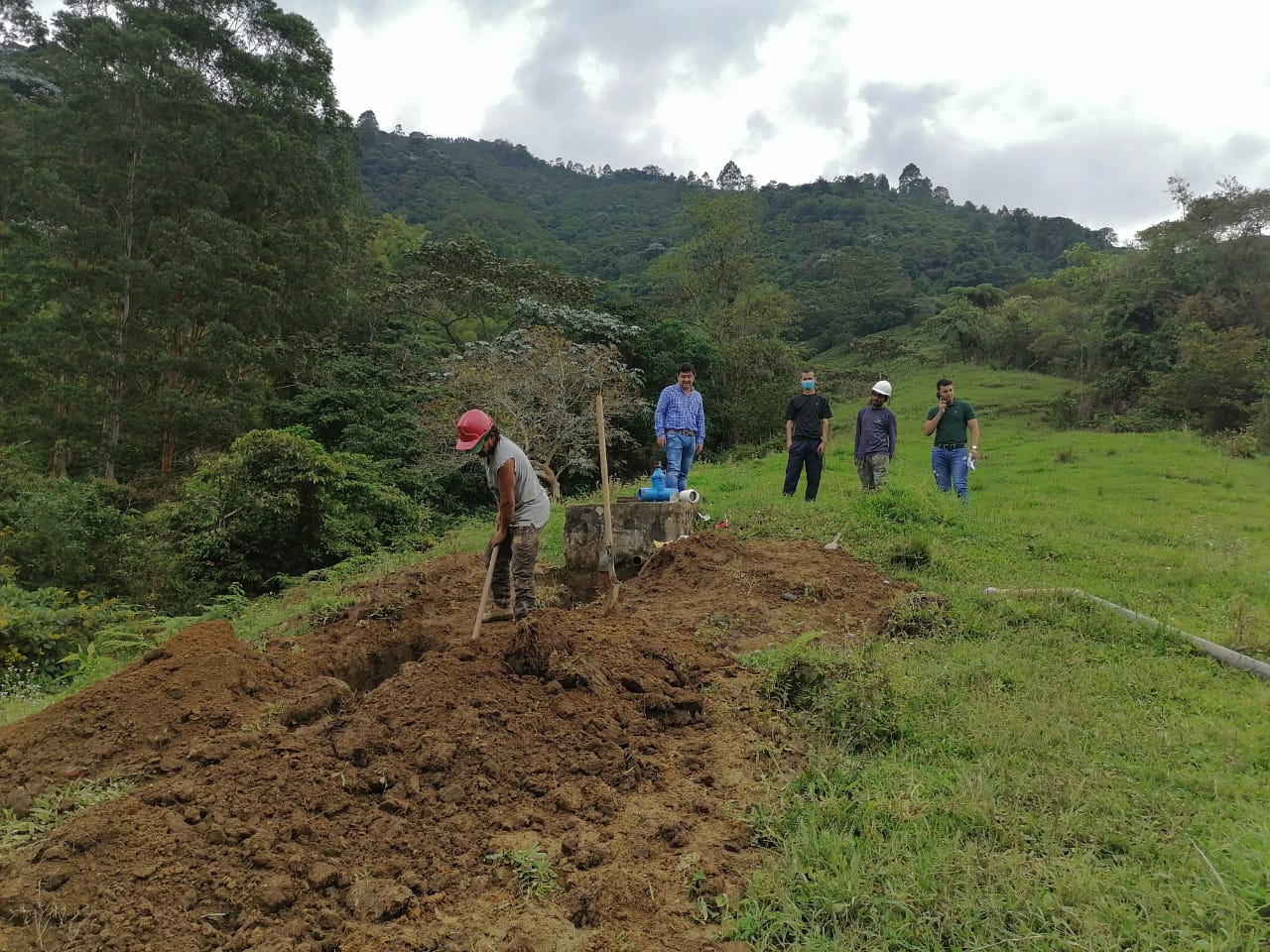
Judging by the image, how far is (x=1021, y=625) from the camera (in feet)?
15.7

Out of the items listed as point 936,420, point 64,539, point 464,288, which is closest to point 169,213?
point 464,288

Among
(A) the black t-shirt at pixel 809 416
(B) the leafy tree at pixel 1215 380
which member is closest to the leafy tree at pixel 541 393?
(A) the black t-shirt at pixel 809 416

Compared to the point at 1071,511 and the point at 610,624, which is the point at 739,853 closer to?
the point at 610,624

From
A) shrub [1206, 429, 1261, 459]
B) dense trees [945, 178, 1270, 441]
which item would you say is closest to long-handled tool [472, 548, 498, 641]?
shrub [1206, 429, 1261, 459]

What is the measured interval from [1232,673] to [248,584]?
11.3m

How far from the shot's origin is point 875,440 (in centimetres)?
839

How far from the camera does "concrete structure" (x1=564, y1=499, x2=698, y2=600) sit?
724 cm

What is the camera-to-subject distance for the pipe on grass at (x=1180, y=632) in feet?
13.1

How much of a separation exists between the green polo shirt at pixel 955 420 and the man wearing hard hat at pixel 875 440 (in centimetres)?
50

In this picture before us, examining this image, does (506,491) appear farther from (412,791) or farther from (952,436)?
(952,436)

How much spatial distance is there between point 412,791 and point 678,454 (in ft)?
18.9

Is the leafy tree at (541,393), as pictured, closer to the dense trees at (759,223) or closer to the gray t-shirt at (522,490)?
the gray t-shirt at (522,490)

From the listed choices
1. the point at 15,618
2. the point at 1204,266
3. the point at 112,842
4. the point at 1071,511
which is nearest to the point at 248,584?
the point at 15,618

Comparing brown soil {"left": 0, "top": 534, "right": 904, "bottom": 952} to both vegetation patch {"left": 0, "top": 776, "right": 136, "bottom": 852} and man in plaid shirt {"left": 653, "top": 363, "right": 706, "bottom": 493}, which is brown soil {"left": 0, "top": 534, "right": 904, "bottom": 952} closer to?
vegetation patch {"left": 0, "top": 776, "right": 136, "bottom": 852}
